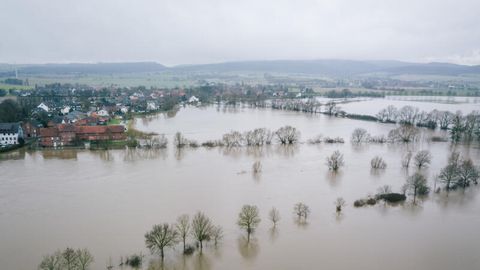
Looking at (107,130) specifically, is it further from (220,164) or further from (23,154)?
(220,164)

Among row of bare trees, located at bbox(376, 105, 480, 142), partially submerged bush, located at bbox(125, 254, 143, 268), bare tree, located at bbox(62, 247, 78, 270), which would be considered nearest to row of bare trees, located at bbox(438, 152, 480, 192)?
row of bare trees, located at bbox(376, 105, 480, 142)

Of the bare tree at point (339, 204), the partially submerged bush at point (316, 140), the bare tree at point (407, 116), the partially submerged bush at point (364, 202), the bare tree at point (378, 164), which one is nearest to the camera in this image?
the bare tree at point (339, 204)

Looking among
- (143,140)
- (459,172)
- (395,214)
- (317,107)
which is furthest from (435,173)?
(317,107)

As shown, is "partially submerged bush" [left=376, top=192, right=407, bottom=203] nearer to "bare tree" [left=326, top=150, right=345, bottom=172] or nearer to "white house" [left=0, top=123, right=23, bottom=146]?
"bare tree" [left=326, top=150, right=345, bottom=172]

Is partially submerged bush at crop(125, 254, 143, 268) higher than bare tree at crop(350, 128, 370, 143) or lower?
lower

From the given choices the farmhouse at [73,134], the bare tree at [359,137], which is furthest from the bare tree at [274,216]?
the farmhouse at [73,134]

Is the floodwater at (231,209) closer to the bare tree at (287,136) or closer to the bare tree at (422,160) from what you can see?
the bare tree at (422,160)

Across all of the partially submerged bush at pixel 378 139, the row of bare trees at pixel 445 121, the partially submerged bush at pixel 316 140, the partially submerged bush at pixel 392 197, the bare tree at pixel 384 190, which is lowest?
the partially submerged bush at pixel 392 197

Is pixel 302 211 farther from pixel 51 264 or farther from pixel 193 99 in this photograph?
pixel 193 99
